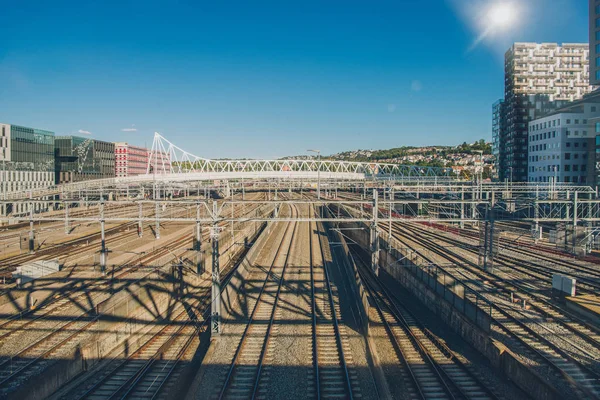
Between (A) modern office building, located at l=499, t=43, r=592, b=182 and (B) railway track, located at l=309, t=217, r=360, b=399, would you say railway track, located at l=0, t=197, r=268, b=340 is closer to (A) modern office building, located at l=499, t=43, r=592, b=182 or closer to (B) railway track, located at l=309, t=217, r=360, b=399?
(B) railway track, located at l=309, t=217, r=360, b=399

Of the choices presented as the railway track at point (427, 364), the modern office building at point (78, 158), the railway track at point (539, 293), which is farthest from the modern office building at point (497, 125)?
the modern office building at point (78, 158)

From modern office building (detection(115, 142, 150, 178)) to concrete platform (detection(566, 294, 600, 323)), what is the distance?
8383 cm

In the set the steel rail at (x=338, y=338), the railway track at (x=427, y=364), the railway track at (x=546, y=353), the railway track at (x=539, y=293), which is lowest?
the railway track at (x=427, y=364)

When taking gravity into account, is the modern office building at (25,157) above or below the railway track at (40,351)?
above

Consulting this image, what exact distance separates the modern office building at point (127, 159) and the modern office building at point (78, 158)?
1499cm

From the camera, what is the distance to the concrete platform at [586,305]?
11.4 m

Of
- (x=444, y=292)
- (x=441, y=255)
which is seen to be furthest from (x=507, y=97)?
(x=444, y=292)

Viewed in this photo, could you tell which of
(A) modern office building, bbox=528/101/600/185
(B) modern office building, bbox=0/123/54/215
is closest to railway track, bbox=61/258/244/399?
(B) modern office building, bbox=0/123/54/215

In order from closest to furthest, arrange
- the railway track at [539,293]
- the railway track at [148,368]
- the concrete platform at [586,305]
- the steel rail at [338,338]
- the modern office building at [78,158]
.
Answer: the steel rail at [338,338] < the railway track at [148,368] < the railway track at [539,293] < the concrete platform at [586,305] < the modern office building at [78,158]

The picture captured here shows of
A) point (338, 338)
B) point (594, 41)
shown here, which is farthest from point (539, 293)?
point (594, 41)

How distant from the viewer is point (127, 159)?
87.3 metres

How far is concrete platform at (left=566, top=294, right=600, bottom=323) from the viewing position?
11.4 metres

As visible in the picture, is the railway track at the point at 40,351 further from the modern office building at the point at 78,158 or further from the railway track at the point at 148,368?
the modern office building at the point at 78,158

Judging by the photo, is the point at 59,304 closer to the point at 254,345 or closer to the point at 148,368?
the point at 148,368
